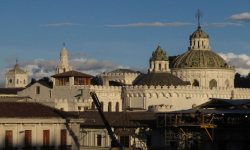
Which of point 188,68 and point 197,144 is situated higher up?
point 188,68

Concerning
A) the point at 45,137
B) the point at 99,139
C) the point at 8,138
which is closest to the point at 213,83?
the point at 99,139

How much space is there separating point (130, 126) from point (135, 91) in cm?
4469

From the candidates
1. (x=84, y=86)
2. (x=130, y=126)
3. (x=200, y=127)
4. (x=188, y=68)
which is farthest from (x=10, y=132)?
(x=188, y=68)

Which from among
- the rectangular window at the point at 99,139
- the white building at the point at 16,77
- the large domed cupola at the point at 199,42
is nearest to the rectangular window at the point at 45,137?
the rectangular window at the point at 99,139

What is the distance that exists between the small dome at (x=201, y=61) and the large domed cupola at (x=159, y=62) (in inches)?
182

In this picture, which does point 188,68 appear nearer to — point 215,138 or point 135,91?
point 135,91

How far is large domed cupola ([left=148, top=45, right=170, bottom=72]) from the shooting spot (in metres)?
124

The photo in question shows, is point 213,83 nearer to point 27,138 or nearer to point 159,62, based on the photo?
point 159,62

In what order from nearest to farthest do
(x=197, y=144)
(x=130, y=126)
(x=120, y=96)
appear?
(x=197, y=144)
(x=130, y=126)
(x=120, y=96)

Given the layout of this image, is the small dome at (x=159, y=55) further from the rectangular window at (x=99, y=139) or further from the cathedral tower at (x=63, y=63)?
the rectangular window at (x=99, y=139)

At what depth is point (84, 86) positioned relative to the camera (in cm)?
10812

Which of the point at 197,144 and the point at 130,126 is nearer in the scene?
the point at 197,144

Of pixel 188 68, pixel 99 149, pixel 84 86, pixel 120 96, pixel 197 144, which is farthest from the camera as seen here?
pixel 188 68

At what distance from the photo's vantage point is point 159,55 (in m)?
126
